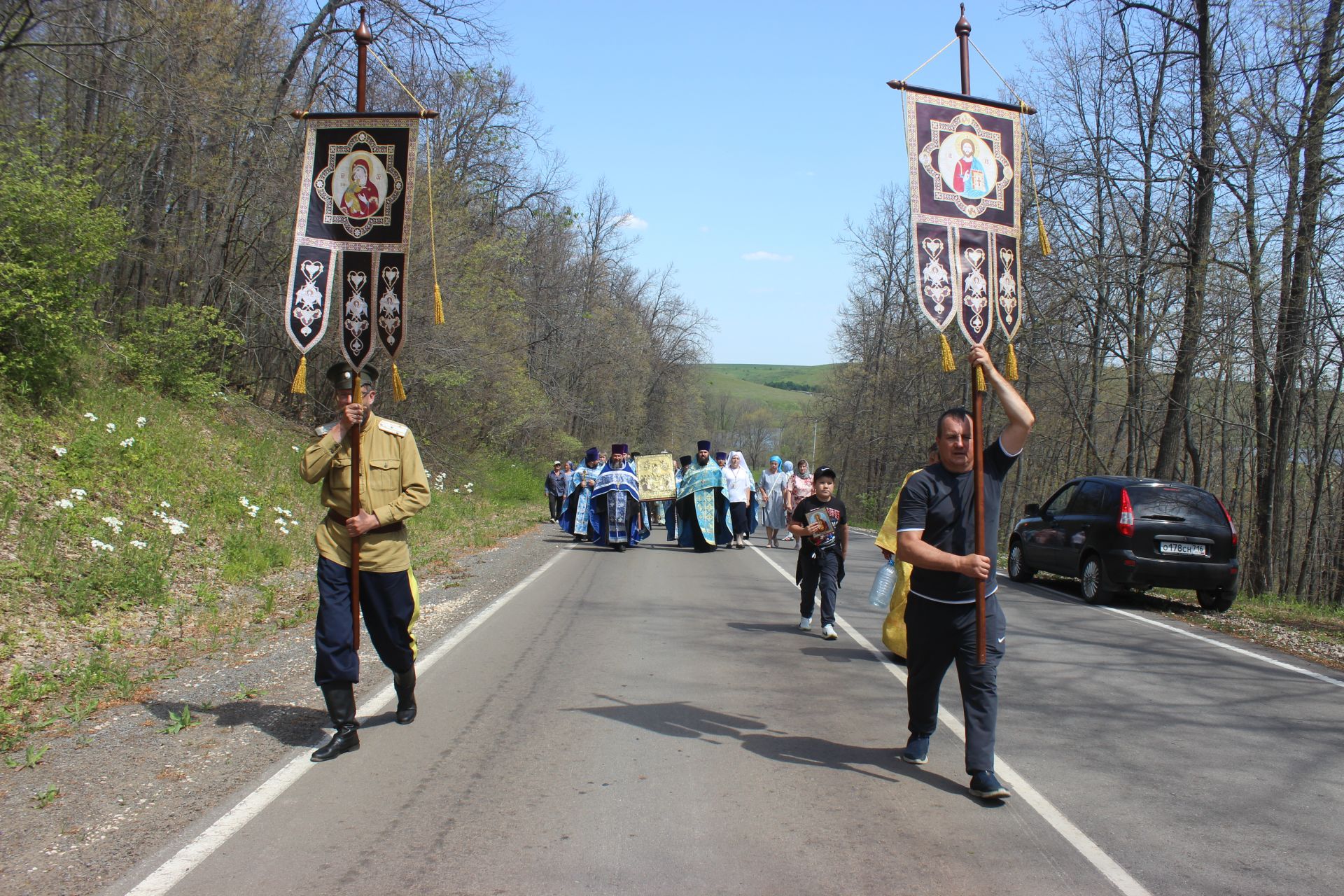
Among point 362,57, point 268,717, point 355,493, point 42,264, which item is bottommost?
point 268,717

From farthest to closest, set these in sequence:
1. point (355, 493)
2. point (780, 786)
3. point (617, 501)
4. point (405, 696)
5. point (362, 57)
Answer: point (617, 501), point (362, 57), point (405, 696), point (355, 493), point (780, 786)

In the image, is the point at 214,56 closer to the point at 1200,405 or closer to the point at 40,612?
the point at 40,612

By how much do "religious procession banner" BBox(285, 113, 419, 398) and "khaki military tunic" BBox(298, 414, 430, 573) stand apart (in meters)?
1.15

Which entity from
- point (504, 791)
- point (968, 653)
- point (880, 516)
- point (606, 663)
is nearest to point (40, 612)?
point (606, 663)

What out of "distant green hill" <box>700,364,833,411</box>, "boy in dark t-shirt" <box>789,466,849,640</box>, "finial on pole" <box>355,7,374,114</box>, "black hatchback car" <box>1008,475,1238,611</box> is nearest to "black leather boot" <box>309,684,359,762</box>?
"finial on pole" <box>355,7,374,114</box>

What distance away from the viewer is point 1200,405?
74.4 feet

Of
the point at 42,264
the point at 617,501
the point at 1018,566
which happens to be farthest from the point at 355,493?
the point at 617,501

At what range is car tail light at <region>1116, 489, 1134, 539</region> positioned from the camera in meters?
12.9

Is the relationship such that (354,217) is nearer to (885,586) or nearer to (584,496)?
(885,586)

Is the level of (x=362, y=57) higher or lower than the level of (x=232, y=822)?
higher

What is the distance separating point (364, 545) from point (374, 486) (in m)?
0.34

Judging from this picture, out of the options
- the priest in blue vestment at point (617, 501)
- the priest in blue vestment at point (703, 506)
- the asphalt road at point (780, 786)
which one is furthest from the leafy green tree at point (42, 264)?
the priest in blue vestment at point (703, 506)

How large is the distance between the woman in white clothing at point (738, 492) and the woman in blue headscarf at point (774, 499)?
2.03ft

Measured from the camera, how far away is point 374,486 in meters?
5.83
